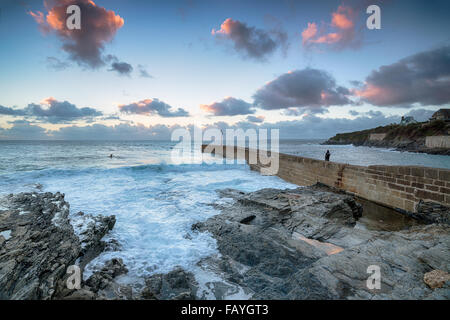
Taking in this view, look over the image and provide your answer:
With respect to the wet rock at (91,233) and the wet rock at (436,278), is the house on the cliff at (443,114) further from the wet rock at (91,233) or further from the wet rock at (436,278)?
the wet rock at (91,233)

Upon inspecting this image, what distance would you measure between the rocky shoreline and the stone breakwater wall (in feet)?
1.80

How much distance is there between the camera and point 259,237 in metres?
4.38

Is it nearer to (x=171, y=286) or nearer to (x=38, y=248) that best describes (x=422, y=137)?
(x=171, y=286)

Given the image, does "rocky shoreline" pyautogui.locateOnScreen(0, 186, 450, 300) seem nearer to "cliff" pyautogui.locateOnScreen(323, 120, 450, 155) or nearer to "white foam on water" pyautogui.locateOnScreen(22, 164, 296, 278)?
"white foam on water" pyautogui.locateOnScreen(22, 164, 296, 278)

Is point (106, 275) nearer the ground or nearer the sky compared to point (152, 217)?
nearer the sky

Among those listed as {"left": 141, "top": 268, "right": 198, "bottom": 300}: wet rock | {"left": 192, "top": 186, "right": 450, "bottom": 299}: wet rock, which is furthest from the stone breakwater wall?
{"left": 141, "top": 268, "right": 198, "bottom": 300}: wet rock

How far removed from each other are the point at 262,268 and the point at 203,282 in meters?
1.04

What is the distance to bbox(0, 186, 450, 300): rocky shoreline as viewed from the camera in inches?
101

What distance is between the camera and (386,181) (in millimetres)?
7023

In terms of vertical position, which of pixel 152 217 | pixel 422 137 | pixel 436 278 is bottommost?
pixel 152 217

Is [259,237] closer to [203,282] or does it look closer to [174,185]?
[203,282]

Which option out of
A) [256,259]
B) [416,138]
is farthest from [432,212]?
[416,138]

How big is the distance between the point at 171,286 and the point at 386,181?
7782 mm

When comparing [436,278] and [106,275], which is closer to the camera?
[436,278]
